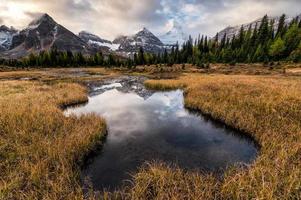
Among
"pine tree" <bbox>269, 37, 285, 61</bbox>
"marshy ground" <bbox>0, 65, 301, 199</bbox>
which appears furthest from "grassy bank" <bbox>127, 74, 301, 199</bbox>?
"pine tree" <bbox>269, 37, 285, 61</bbox>

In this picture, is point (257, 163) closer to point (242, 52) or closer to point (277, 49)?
point (277, 49)

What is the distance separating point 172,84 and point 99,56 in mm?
80572

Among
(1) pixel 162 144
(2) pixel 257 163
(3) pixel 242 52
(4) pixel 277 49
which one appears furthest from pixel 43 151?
(3) pixel 242 52

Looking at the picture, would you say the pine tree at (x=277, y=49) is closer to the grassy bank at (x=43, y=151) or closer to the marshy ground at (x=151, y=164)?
the marshy ground at (x=151, y=164)

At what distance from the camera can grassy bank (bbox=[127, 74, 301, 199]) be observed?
6.67 m

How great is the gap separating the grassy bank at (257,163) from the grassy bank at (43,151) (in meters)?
2.59

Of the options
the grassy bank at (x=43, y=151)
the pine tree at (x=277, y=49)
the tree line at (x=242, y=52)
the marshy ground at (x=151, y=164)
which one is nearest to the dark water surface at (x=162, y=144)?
the marshy ground at (x=151, y=164)

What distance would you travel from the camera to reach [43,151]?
9.51 metres

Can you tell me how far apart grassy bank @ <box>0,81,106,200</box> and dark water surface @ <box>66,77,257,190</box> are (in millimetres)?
999

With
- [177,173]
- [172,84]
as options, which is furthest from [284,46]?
[177,173]

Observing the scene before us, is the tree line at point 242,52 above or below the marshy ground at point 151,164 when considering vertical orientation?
above

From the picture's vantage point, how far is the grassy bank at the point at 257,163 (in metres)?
6.67

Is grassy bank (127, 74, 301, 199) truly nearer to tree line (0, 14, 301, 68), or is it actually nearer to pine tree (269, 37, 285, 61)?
tree line (0, 14, 301, 68)

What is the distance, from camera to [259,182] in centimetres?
707
